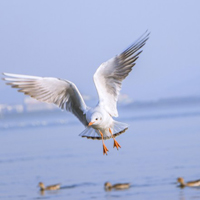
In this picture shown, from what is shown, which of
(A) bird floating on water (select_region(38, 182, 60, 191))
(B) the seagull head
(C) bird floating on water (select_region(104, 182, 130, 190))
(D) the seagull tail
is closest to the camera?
(B) the seagull head

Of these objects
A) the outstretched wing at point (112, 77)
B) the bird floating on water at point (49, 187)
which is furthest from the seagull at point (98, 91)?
the bird floating on water at point (49, 187)

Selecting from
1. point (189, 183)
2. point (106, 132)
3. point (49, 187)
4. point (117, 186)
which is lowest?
point (189, 183)

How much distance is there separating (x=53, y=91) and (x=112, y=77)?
0.98 meters

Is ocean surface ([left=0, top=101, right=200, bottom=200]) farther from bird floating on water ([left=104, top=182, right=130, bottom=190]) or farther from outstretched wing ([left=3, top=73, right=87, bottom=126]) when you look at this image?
outstretched wing ([left=3, top=73, right=87, bottom=126])

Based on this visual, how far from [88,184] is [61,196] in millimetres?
1116

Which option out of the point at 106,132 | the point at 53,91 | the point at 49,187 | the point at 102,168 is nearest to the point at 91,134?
the point at 106,132

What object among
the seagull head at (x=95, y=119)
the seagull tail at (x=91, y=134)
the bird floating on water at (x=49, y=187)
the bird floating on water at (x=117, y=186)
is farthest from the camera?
the bird floating on water at (x=49, y=187)

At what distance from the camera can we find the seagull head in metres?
10.0

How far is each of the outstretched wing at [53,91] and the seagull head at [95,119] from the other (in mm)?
480

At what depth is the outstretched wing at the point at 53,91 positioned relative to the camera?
404 inches

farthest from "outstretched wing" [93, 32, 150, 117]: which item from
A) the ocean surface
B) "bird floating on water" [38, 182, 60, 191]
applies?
"bird floating on water" [38, 182, 60, 191]

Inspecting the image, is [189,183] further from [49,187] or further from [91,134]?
[91,134]

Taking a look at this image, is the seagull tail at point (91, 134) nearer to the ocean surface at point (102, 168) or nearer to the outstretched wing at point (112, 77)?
the outstretched wing at point (112, 77)

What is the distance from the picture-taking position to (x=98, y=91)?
1066 cm
